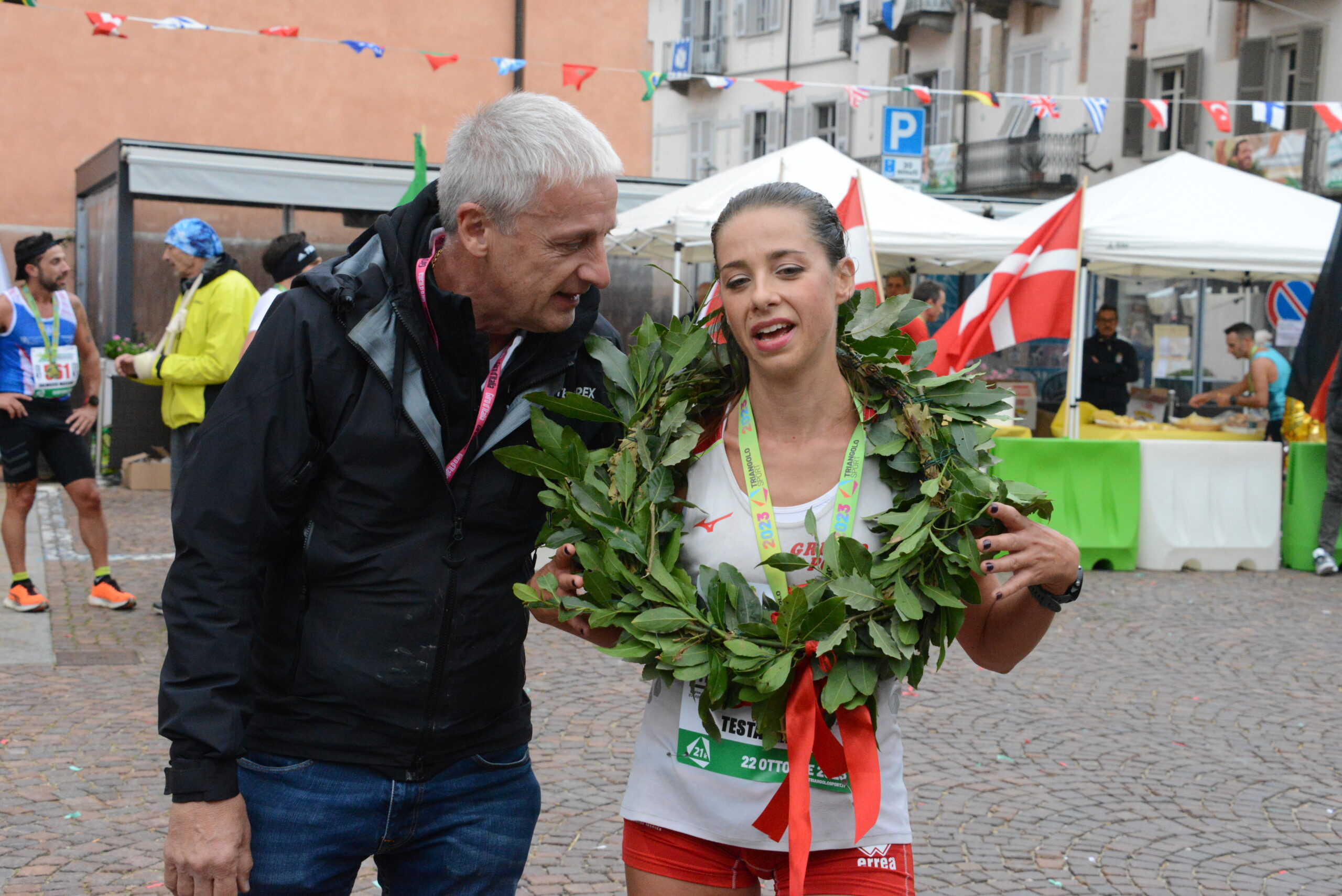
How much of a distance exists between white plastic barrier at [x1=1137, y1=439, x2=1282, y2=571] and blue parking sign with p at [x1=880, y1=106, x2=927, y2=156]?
7225mm

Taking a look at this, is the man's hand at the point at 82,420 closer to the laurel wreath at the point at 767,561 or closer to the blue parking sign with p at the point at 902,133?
the laurel wreath at the point at 767,561

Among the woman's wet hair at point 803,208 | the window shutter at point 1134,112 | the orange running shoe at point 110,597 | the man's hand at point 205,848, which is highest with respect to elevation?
the window shutter at point 1134,112

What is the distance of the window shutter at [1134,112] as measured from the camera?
28.5 metres

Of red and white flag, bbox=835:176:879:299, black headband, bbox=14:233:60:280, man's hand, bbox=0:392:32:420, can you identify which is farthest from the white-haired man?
red and white flag, bbox=835:176:879:299

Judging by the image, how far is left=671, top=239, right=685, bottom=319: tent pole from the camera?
12.1m

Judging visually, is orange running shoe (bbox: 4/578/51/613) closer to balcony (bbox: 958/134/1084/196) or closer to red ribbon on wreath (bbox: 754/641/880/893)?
red ribbon on wreath (bbox: 754/641/880/893)

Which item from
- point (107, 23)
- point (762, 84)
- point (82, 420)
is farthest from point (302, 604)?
point (762, 84)

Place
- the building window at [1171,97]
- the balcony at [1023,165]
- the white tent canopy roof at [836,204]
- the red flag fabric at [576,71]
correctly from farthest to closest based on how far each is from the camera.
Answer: the balcony at [1023,165], the building window at [1171,97], the red flag fabric at [576,71], the white tent canopy roof at [836,204]

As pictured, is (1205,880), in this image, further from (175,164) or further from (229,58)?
(229,58)

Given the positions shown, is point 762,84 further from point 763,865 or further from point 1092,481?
point 763,865

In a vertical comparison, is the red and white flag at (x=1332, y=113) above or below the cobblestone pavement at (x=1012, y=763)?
above

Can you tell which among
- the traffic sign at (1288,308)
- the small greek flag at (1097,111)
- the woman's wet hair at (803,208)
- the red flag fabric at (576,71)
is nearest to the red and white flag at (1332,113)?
the small greek flag at (1097,111)

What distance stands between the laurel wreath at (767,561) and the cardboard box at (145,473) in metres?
11.1

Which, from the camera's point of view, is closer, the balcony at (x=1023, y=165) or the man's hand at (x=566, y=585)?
the man's hand at (x=566, y=585)
